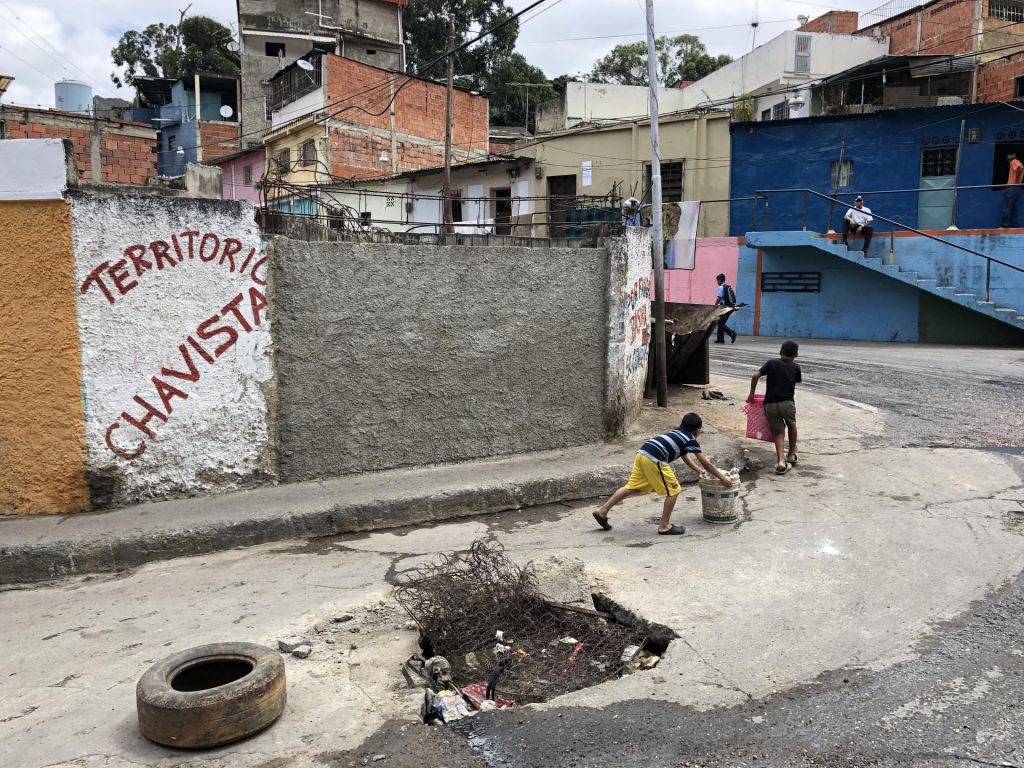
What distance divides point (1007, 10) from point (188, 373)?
3276 centimetres

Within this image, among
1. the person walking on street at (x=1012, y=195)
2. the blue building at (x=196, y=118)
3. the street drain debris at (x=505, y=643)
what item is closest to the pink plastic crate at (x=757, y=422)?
the street drain debris at (x=505, y=643)

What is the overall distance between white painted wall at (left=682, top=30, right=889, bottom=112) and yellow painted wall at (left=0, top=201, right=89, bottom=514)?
28069mm

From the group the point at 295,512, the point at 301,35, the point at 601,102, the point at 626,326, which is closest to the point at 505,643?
the point at 295,512

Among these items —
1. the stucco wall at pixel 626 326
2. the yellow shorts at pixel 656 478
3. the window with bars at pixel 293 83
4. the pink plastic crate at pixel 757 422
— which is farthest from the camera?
the window with bars at pixel 293 83

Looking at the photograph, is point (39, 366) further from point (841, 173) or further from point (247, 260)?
point (841, 173)

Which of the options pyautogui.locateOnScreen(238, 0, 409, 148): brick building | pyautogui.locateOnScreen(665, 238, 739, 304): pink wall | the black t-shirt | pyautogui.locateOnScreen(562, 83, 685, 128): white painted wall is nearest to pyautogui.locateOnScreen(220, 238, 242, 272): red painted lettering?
the black t-shirt

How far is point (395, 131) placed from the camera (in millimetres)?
31547

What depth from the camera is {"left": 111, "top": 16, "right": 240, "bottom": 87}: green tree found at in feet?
148

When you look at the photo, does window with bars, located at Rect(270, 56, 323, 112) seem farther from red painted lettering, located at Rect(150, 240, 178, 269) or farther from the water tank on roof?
red painted lettering, located at Rect(150, 240, 178, 269)

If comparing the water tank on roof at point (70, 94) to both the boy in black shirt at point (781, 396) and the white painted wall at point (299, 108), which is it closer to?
the white painted wall at point (299, 108)

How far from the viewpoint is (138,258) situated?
260 inches

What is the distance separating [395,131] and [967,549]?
29.1 meters

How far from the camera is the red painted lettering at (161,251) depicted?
6668mm

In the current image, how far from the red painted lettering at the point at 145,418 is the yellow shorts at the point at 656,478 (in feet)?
13.8
